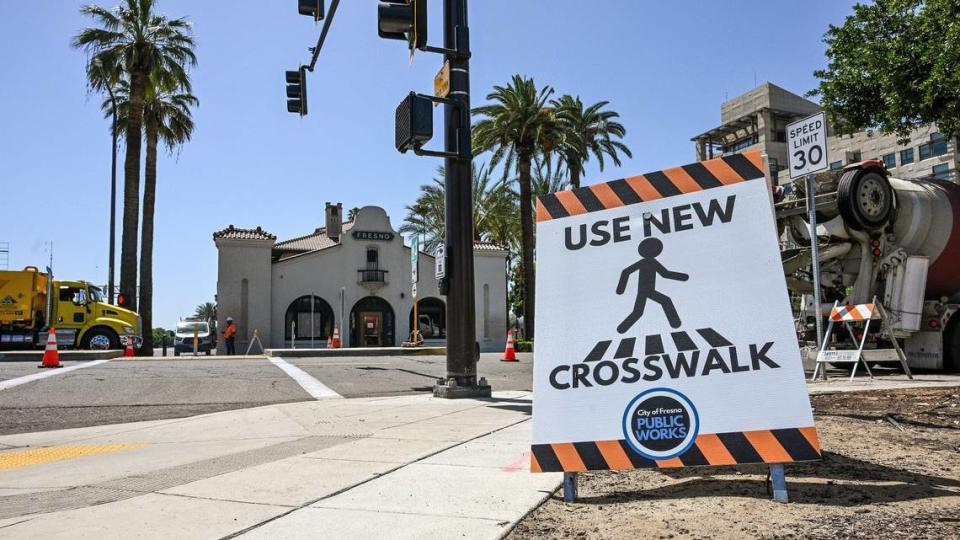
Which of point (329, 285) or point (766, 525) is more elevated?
point (329, 285)

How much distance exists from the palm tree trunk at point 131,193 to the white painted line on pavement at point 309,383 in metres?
17.0

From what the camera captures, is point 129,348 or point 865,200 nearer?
point 865,200

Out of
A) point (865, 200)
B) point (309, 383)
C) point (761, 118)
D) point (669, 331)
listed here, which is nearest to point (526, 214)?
point (865, 200)

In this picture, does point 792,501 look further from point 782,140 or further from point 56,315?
point 782,140

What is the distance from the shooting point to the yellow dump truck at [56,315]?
2498 centimetres

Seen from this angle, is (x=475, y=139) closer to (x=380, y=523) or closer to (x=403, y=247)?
(x=403, y=247)

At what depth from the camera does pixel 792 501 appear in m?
3.70

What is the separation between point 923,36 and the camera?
54.5 ft

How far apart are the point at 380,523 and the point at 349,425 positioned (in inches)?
143

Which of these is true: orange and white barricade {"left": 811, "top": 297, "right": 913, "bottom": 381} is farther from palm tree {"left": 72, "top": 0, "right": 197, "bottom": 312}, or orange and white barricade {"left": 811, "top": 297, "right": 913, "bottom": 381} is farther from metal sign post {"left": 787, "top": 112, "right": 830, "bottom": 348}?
palm tree {"left": 72, "top": 0, "right": 197, "bottom": 312}

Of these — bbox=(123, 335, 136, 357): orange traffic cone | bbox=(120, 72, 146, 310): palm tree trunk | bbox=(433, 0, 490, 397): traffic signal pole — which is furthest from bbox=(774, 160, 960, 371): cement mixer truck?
bbox=(120, 72, 146, 310): palm tree trunk

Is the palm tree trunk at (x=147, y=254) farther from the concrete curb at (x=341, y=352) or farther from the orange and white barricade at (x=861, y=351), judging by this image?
the orange and white barricade at (x=861, y=351)

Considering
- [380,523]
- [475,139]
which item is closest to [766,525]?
[380,523]

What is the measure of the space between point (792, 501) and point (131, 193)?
98.5 feet
